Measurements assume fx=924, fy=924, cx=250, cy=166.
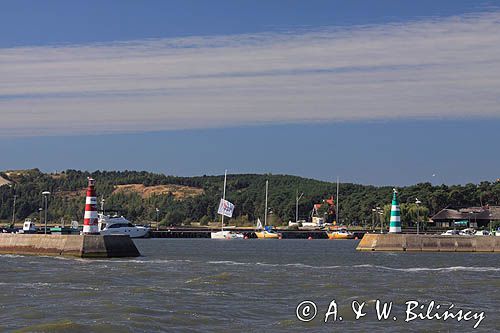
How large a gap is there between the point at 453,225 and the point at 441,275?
366ft

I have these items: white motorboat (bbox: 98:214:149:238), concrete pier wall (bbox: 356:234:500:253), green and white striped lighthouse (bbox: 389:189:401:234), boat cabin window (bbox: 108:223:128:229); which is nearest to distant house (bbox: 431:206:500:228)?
white motorboat (bbox: 98:214:149:238)

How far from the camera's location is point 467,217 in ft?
484

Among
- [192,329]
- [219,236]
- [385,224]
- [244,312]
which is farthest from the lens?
[385,224]

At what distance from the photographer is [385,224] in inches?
6363

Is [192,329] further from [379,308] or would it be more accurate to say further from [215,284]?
[215,284]

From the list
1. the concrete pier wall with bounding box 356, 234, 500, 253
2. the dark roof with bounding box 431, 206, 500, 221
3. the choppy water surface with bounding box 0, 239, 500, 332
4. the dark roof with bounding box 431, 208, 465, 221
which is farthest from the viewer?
the dark roof with bounding box 431, 208, 465, 221

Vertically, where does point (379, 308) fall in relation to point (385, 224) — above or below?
below

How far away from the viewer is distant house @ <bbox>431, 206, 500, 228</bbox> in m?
144

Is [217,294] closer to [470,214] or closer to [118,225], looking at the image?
[118,225]

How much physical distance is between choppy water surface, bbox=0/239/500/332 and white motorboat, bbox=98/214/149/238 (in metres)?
66.5

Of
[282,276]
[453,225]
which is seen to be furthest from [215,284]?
[453,225]

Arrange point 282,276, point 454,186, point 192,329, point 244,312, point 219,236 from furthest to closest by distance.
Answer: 1. point 454,186
2. point 219,236
3. point 282,276
4. point 244,312
5. point 192,329

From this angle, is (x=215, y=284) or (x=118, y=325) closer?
(x=118, y=325)

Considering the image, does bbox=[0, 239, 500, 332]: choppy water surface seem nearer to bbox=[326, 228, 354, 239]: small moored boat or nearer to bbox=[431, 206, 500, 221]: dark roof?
bbox=[326, 228, 354, 239]: small moored boat
